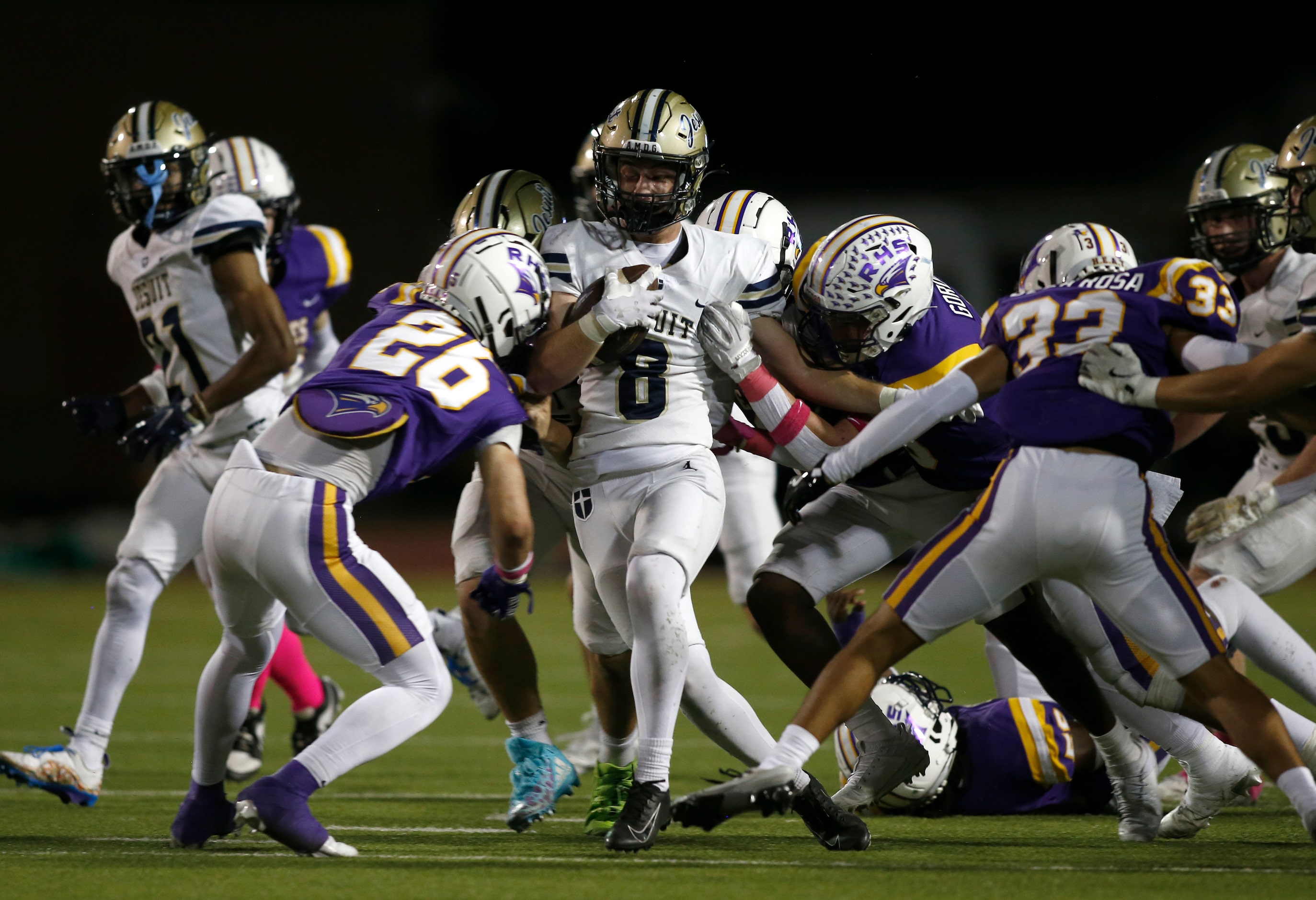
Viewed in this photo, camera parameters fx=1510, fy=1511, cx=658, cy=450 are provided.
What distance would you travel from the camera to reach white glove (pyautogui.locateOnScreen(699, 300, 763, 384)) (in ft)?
12.7

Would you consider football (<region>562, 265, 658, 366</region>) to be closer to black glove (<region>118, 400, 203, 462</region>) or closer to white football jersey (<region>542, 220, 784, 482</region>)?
white football jersey (<region>542, 220, 784, 482</region>)

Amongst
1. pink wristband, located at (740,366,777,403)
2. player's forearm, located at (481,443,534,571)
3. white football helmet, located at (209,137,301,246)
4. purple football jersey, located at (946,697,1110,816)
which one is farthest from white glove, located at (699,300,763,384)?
white football helmet, located at (209,137,301,246)

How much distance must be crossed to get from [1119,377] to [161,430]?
9.37ft

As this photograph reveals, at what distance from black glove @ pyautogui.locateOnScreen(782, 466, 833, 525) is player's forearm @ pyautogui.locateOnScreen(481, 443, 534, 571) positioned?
770 mm

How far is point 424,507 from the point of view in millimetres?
16969

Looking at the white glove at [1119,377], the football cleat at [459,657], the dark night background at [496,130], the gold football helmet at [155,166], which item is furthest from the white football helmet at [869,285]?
the dark night background at [496,130]

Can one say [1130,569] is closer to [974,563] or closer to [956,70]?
[974,563]

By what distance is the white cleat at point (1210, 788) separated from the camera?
370 centimetres

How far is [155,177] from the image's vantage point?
16.4 ft

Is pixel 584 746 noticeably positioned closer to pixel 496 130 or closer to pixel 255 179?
pixel 255 179

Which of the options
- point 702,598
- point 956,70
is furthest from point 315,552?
point 956,70

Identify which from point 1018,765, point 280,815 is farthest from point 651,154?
point 1018,765

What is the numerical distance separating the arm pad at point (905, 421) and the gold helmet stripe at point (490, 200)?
4.74 feet

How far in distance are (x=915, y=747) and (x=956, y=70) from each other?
11.6 metres
